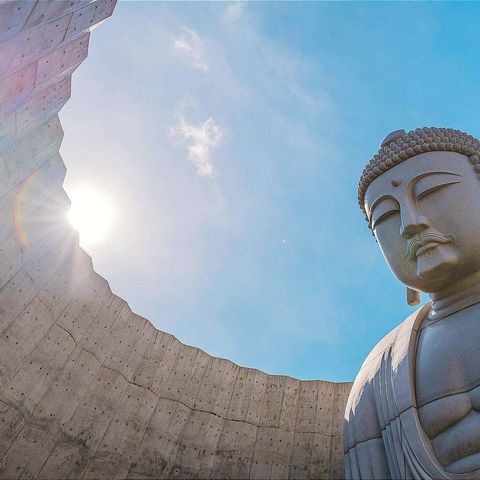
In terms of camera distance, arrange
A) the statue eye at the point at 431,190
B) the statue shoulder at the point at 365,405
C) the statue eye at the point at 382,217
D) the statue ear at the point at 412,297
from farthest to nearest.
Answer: the statue ear at the point at 412,297 → the statue eye at the point at 382,217 → the statue eye at the point at 431,190 → the statue shoulder at the point at 365,405

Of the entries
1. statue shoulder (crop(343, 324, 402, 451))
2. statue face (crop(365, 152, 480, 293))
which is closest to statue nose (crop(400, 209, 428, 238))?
statue face (crop(365, 152, 480, 293))

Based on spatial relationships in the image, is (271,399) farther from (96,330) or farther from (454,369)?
(454,369)

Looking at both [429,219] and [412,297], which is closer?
[429,219]

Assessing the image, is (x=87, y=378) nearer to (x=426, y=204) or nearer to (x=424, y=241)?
(x=424, y=241)

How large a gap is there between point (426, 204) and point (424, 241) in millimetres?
351

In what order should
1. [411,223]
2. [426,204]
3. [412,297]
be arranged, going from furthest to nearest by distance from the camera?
[412,297], [426,204], [411,223]

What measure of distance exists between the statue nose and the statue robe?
0.79 meters

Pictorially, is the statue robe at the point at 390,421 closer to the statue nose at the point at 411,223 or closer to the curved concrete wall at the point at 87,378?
the statue nose at the point at 411,223

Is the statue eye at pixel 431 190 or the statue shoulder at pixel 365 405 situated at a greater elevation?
the statue eye at pixel 431 190

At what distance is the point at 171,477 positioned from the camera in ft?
16.6

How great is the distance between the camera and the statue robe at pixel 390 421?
3.15 meters

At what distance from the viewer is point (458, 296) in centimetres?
384

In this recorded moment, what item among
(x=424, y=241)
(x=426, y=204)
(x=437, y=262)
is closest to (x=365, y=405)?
(x=437, y=262)

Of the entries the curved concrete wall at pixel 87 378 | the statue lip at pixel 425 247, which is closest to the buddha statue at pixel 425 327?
the statue lip at pixel 425 247
